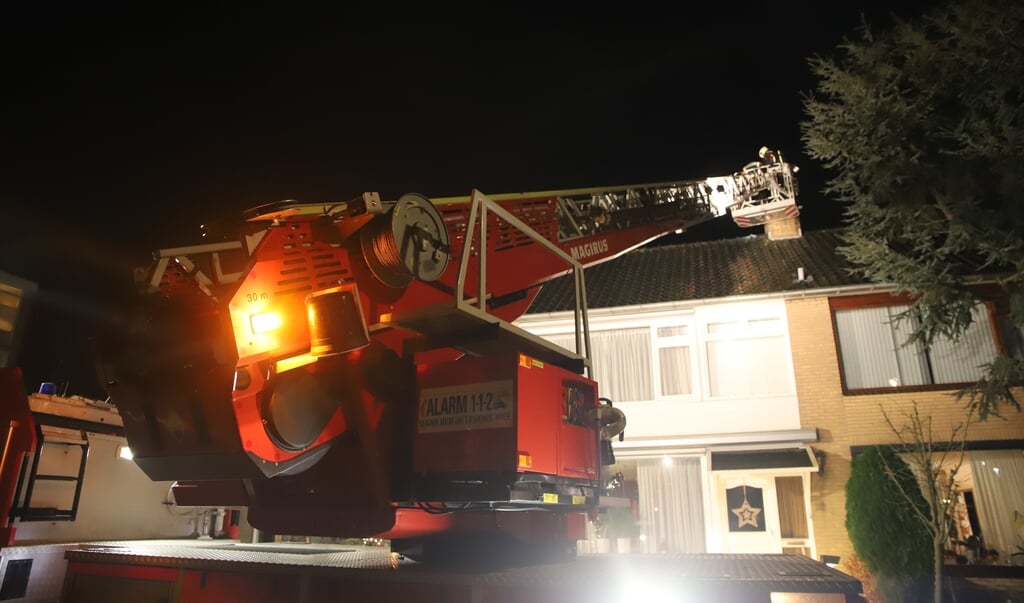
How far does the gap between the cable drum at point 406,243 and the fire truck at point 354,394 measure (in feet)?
0.04

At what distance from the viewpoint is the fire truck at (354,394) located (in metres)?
3.81

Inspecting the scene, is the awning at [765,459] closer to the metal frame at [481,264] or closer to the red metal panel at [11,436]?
the metal frame at [481,264]

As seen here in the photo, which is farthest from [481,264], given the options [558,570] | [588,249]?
[588,249]

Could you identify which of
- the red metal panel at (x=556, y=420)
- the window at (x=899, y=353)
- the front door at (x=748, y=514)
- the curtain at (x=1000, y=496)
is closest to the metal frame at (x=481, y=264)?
the red metal panel at (x=556, y=420)

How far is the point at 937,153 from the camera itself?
12.2 m

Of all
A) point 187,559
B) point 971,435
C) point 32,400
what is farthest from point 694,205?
point 971,435

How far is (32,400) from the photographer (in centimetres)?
717

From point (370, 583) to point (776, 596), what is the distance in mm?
2682

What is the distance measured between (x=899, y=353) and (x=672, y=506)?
21.2ft

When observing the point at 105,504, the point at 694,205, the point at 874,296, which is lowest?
the point at 105,504

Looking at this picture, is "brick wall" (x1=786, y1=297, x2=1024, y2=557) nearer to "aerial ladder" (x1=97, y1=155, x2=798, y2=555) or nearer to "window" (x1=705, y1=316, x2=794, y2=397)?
"window" (x1=705, y1=316, x2=794, y2=397)

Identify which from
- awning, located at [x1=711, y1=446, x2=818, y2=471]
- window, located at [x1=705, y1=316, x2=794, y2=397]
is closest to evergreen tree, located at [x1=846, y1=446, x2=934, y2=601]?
awning, located at [x1=711, y1=446, x2=818, y2=471]

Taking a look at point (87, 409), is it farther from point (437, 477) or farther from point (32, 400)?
point (437, 477)

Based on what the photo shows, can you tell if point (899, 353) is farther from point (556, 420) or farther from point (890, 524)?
point (556, 420)
